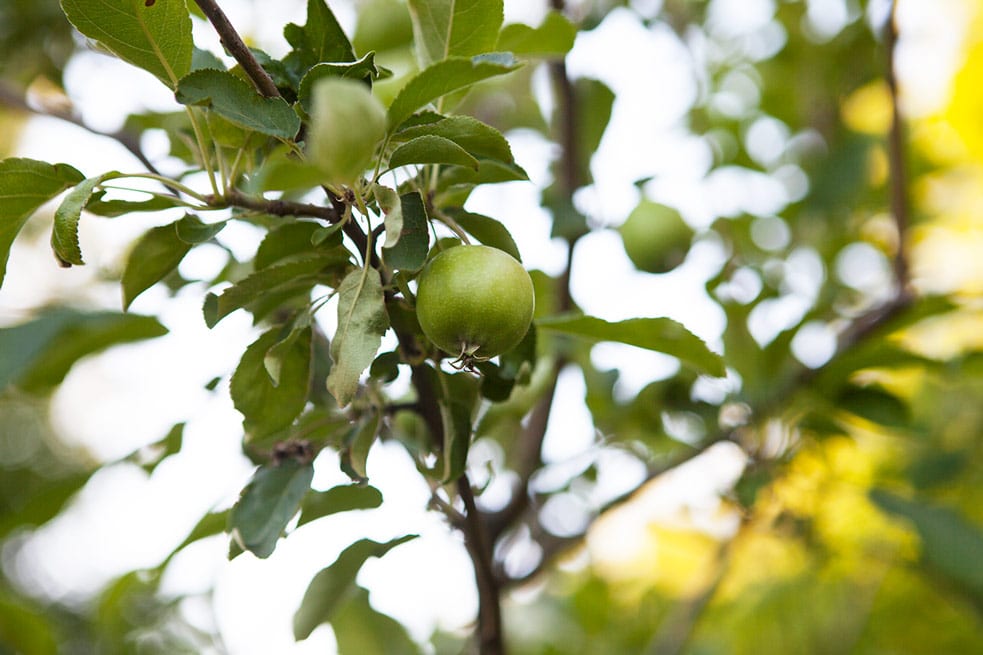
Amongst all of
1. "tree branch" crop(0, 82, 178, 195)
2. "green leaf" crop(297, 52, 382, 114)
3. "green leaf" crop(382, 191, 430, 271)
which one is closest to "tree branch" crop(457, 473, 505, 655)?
"green leaf" crop(382, 191, 430, 271)

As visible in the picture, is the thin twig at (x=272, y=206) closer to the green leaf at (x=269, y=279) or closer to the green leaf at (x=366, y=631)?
the green leaf at (x=269, y=279)

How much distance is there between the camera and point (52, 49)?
1722 mm

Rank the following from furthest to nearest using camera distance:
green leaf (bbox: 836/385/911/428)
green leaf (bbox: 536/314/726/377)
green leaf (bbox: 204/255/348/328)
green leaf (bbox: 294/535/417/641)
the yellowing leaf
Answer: the yellowing leaf → green leaf (bbox: 836/385/911/428) → green leaf (bbox: 294/535/417/641) → green leaf (bbox: 536/314/726/377) → green leaf (bbox: 204/255/348/328)

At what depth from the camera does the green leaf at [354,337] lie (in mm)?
606

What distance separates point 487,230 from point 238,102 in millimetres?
233

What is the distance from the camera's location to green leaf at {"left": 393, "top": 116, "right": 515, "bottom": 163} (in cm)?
65

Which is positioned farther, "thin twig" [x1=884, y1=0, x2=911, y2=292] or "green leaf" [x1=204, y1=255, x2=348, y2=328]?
"thin twig" [x1=884, y1=0, x2=911, y2=292]

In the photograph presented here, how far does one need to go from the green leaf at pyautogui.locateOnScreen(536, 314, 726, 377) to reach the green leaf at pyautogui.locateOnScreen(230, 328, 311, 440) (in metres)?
0.23

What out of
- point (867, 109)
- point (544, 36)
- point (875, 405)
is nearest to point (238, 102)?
point (544, 36)

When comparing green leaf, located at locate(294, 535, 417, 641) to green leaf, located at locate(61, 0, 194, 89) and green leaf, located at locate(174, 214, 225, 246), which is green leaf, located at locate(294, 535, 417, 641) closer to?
green leaf, located at locate(174, 214, 225, 246)

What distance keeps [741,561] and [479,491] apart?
5.72 feet

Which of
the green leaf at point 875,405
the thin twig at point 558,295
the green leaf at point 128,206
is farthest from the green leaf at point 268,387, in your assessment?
the green leaf at point 875,405

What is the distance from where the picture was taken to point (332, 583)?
91cm

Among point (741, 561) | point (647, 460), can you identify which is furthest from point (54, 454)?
point (647, 460)
